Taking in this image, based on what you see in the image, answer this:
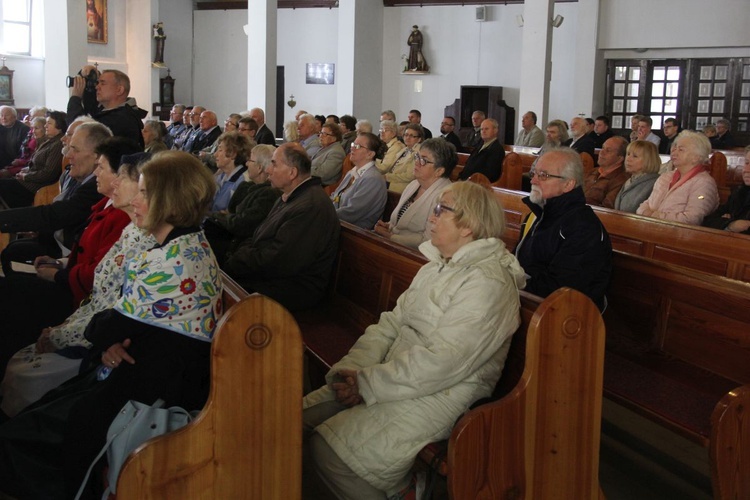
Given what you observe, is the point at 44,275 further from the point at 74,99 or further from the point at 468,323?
the point at 74,99

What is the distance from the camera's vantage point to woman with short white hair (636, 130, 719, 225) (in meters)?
5.02

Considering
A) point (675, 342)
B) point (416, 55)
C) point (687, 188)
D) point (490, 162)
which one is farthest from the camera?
point (416, 55)

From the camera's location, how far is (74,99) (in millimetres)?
6059

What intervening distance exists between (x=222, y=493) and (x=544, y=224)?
6.57 ft

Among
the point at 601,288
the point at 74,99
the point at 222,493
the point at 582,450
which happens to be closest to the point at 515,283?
the point at 582,450

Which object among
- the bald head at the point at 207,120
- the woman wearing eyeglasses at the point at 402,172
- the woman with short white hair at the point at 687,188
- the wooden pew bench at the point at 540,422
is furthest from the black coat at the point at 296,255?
the bald head at the point at 207,120

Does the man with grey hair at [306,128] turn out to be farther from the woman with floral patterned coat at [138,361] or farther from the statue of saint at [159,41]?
the statue of saint at [159,41]

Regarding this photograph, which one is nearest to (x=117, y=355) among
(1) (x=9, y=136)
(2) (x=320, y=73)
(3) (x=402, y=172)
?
(3) (x=402, y=172)

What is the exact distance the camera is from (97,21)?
56.9ft

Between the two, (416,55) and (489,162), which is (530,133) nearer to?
(489,162)

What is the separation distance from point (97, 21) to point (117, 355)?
1666 centimetres

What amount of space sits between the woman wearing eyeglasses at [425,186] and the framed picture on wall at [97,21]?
14465mm

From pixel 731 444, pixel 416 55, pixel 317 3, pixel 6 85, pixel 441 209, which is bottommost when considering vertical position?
pixel 731 444

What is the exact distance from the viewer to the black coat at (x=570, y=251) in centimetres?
326
